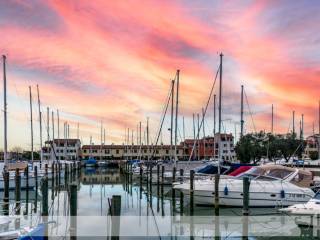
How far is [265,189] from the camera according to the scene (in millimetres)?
29156

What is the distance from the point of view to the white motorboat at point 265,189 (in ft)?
95.1

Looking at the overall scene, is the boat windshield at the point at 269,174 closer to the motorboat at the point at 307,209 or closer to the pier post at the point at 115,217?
the motorboat at the point at 307,209

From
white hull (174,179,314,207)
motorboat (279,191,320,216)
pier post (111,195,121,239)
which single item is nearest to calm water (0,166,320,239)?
white hull (174,179,314,207)

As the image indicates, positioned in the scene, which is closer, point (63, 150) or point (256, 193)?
point (256, 193)

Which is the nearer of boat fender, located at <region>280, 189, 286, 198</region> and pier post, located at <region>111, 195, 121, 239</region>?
pier post, located at <region>111, 195, 121, 239</region>

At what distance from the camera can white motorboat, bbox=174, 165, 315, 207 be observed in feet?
95.1

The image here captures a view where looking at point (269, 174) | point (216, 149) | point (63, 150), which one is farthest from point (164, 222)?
point (63, 150)

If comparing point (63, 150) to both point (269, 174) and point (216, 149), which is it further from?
point (269, 174)

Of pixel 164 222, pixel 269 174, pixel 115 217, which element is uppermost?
pixel 115 217

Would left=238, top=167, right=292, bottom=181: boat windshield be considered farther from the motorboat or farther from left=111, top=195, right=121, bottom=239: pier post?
left=111, top=195, right=121, bottom=239: pier post

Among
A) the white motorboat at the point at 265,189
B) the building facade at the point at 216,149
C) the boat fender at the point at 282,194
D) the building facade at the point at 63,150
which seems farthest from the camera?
the building facade at the point at 63,150

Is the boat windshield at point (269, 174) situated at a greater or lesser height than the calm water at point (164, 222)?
greater

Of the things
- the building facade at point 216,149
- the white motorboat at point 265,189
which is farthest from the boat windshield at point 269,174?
the building facade at point 216,149

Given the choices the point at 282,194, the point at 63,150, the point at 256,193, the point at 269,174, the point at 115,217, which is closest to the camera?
the point at 115,217
